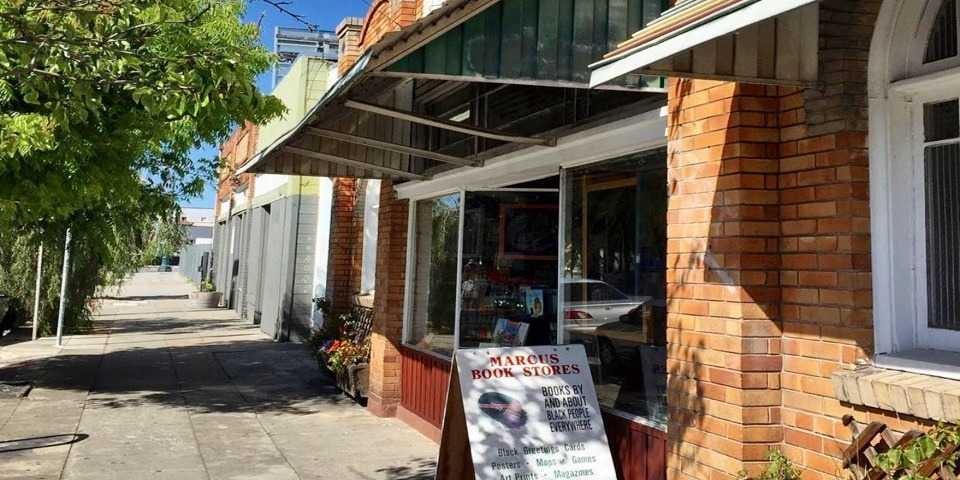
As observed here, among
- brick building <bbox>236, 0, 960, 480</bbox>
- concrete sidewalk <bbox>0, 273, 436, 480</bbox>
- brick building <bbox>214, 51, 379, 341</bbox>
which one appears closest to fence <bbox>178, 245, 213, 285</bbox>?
brick building <bbox>214, 51, 379, 341</bbox>

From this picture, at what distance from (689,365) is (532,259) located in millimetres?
2729

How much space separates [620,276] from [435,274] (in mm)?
3292

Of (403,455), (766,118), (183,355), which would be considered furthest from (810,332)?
(183,355)

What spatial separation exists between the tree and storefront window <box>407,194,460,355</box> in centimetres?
200

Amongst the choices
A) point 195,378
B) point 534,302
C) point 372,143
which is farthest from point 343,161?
Answer: point 195,378

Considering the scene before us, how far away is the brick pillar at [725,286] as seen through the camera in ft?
10.6

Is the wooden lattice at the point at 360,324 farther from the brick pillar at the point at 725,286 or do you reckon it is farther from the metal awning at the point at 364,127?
the brick pillar at the point at 725,286

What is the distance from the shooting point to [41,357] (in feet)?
40.6

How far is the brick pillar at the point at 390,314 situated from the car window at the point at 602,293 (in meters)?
3.53

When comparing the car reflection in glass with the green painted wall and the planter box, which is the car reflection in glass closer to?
the planter box

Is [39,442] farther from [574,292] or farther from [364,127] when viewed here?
[574,292]

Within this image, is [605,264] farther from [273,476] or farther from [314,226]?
[314,226]

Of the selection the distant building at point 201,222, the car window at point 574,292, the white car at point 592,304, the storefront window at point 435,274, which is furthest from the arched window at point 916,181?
the distant building at point 201,222

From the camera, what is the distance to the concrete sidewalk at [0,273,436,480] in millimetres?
6125
